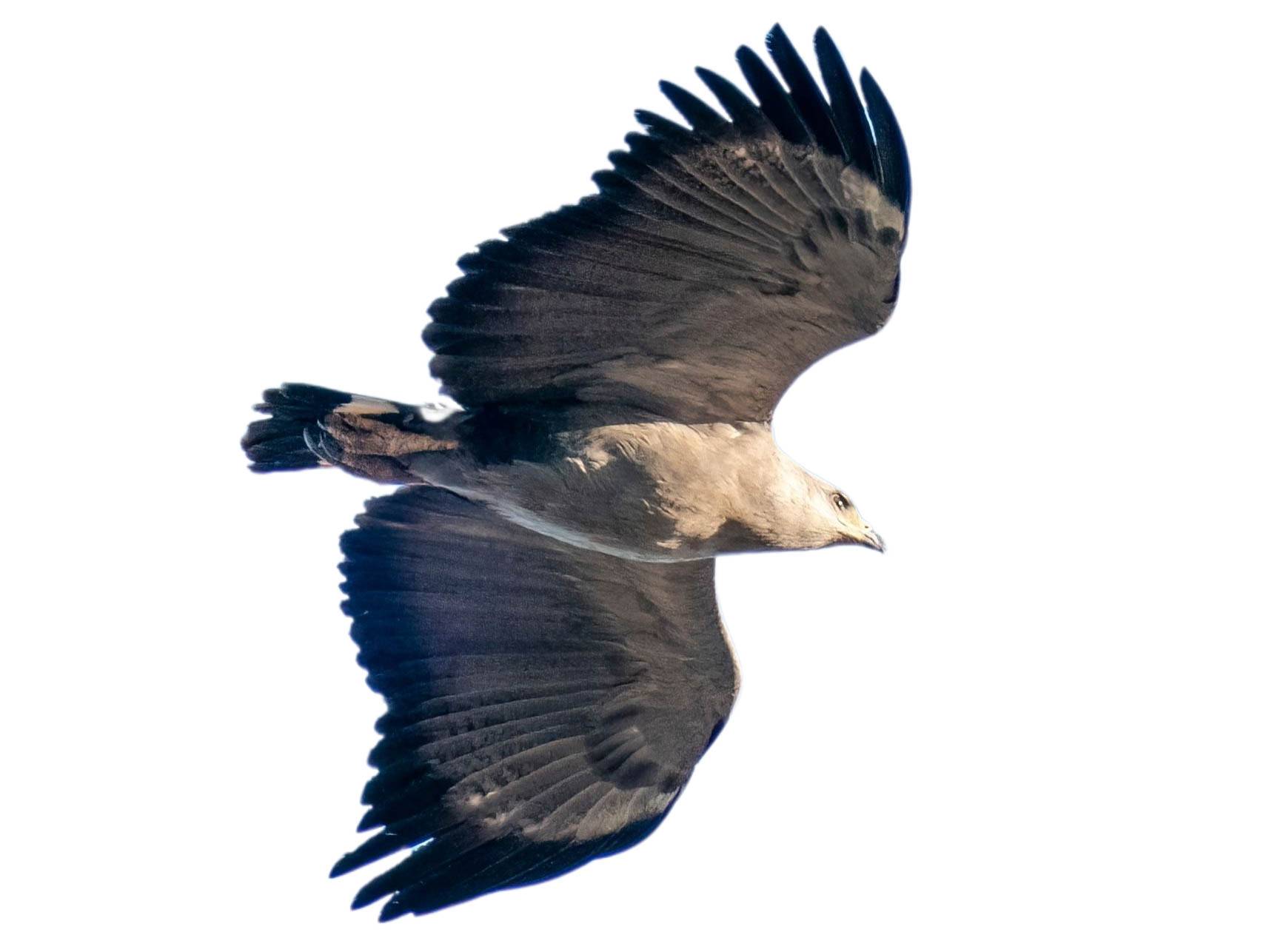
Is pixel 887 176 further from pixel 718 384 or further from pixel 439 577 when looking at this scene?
pixel 439 577

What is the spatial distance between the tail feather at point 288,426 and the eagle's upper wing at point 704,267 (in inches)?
28.2

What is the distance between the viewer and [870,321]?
7.30m

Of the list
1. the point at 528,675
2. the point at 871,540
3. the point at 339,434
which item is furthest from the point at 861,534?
the point at 339,434

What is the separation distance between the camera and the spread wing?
28.9 feet

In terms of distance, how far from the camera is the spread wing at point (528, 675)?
8.81 meters

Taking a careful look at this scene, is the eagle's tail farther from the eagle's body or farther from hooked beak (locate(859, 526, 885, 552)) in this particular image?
hooked beak (locate(859, 526, 885, 552))

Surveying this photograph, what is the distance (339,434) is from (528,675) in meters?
1.69

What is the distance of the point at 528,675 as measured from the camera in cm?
907

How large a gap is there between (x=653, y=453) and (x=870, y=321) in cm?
111

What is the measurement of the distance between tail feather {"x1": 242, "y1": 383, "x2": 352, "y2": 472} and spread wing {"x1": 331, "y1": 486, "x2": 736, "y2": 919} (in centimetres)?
75

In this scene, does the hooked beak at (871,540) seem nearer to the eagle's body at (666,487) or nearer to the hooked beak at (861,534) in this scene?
the hooked beak at (861,534)

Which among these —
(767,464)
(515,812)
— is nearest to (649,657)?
(515,812)

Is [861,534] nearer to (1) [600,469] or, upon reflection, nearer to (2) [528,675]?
(1) [600,469]

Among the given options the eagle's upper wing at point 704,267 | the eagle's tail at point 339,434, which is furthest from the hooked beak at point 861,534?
the eagle's tail at point 339,434
